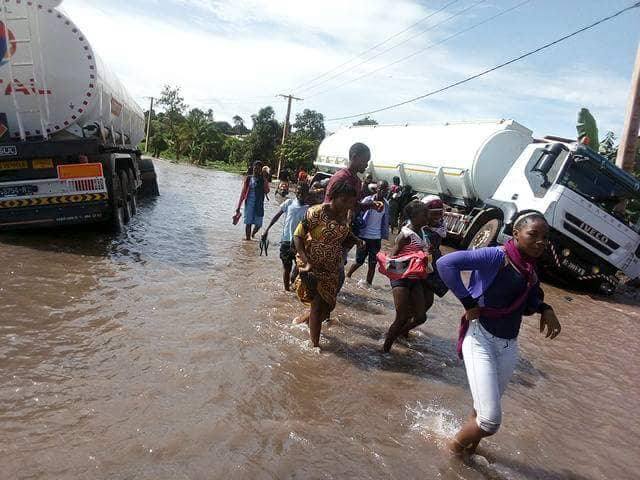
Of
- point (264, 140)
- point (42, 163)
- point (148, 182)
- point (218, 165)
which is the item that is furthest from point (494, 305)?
point (218, 165)

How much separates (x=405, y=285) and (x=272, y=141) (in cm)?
4109

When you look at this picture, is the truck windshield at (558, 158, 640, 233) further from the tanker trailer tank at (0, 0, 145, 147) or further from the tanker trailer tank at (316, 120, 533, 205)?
the tanker trailer tank at (0, 0, 145, 147)

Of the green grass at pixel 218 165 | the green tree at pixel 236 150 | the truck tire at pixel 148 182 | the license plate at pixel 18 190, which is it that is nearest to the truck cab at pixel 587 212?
the license plate at pixel 18 190

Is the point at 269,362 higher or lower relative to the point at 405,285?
lower

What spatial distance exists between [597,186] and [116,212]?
897cm

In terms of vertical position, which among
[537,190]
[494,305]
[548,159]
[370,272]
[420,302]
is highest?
[548,159]

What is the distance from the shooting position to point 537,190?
9.84m

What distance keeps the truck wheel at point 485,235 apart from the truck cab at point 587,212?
4.45 feet

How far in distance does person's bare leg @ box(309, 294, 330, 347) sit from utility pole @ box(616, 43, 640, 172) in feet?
34.3

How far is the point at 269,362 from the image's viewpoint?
4.11m

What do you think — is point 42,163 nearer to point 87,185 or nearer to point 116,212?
point 87,185

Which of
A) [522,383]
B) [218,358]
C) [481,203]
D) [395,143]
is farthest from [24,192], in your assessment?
[395,143]

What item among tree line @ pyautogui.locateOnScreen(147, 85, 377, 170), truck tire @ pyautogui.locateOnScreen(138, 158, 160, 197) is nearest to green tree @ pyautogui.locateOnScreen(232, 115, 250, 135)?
tree line @ pyautogui.locateOnScreen(147, 85, 377, 170)

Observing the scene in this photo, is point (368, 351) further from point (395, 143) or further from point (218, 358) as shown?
point (395, 143)
